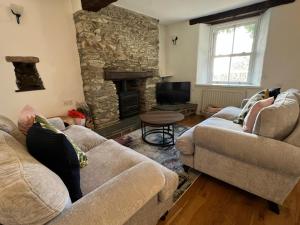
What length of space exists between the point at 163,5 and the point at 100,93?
213cm

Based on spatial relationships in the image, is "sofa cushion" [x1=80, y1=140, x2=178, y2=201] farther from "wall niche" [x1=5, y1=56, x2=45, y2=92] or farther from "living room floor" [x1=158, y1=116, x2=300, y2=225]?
"wall niche" [x1=5, y1=56, x2=45, y2=92]

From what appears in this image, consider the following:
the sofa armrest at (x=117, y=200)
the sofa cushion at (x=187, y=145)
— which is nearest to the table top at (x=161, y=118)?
the sofa cushion at (x=187, y=145)

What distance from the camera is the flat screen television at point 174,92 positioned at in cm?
423

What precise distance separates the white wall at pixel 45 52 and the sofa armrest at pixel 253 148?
2.47 meters

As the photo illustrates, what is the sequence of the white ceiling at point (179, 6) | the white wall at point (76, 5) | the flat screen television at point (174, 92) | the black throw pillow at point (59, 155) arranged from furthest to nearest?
the flat screen television at point (174, 92), the white ceiling at point (179, 6), the white wall at point (76, 5), the black throw pillow at point (59, 155)

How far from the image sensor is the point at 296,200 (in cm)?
154

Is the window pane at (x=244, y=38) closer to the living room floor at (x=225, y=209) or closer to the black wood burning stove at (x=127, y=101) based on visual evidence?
the black wood burning stove at (x=127, y=101)

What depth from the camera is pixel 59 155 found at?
79 cm

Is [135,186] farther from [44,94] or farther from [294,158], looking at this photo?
[44,94]

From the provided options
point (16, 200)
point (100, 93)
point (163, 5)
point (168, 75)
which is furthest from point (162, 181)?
point (168, 75)

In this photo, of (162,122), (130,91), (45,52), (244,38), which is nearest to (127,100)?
(130,91)

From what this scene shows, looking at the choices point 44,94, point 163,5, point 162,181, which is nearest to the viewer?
point 162,181

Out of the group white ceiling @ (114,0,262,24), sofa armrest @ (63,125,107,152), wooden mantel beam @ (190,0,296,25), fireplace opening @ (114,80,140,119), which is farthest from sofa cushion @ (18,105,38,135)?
wooden mantel beam @ (190,0,296,25)

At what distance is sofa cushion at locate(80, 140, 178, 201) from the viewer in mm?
1104
